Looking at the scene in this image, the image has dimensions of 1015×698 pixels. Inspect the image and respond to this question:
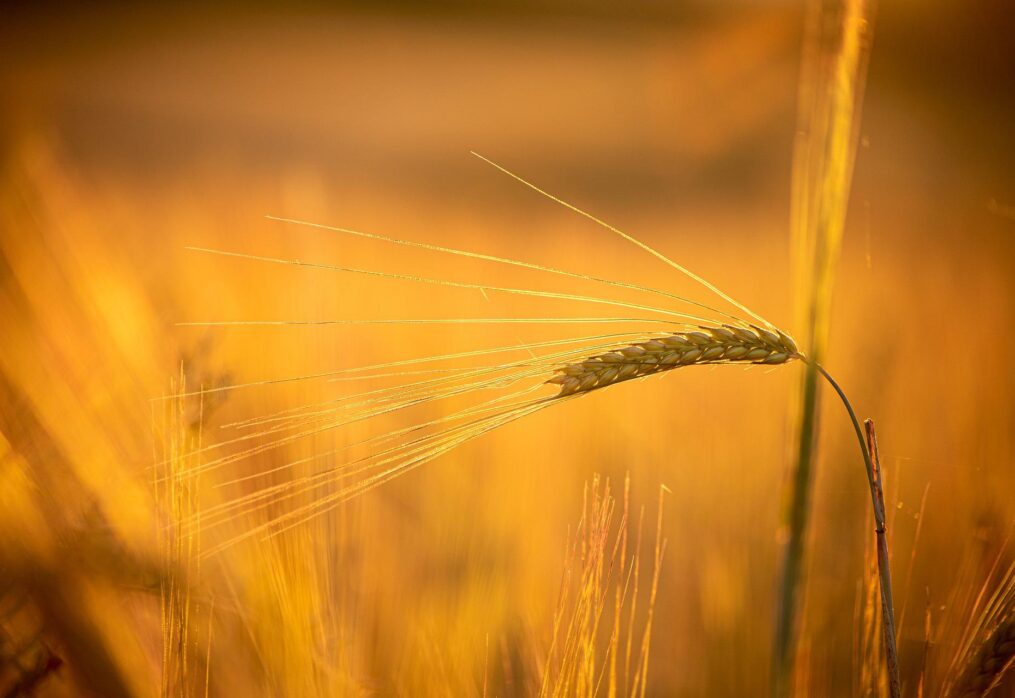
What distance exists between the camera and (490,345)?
1051 millimetres

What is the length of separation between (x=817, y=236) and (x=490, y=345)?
28.3 inches

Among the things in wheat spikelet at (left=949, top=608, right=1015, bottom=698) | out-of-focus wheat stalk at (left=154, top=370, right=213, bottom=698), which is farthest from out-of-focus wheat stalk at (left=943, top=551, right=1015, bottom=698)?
out-of-focus wheat stalk at (left=154, top=370, right=213, bottom=698)

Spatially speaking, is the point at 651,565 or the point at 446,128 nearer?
the point at 651,565

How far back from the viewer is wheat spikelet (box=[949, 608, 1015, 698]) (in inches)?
12.8

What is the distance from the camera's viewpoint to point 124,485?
0.52 metres

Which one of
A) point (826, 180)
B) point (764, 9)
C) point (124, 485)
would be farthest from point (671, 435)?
point (764, 9)

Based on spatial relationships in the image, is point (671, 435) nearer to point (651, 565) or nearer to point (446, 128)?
point (651, 565)

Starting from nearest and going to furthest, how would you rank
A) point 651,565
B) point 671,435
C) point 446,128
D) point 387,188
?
point 651,565, point 671,435, point 387,188, point 446,128

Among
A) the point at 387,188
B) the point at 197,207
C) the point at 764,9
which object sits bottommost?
the point at 197,207

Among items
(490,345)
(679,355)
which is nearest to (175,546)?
(679,355)

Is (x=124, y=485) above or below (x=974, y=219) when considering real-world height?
below

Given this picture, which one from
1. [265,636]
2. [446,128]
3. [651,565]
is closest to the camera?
[265,636]

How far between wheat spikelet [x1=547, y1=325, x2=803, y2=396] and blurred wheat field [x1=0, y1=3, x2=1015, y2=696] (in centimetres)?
8

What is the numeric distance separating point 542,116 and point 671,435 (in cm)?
119
